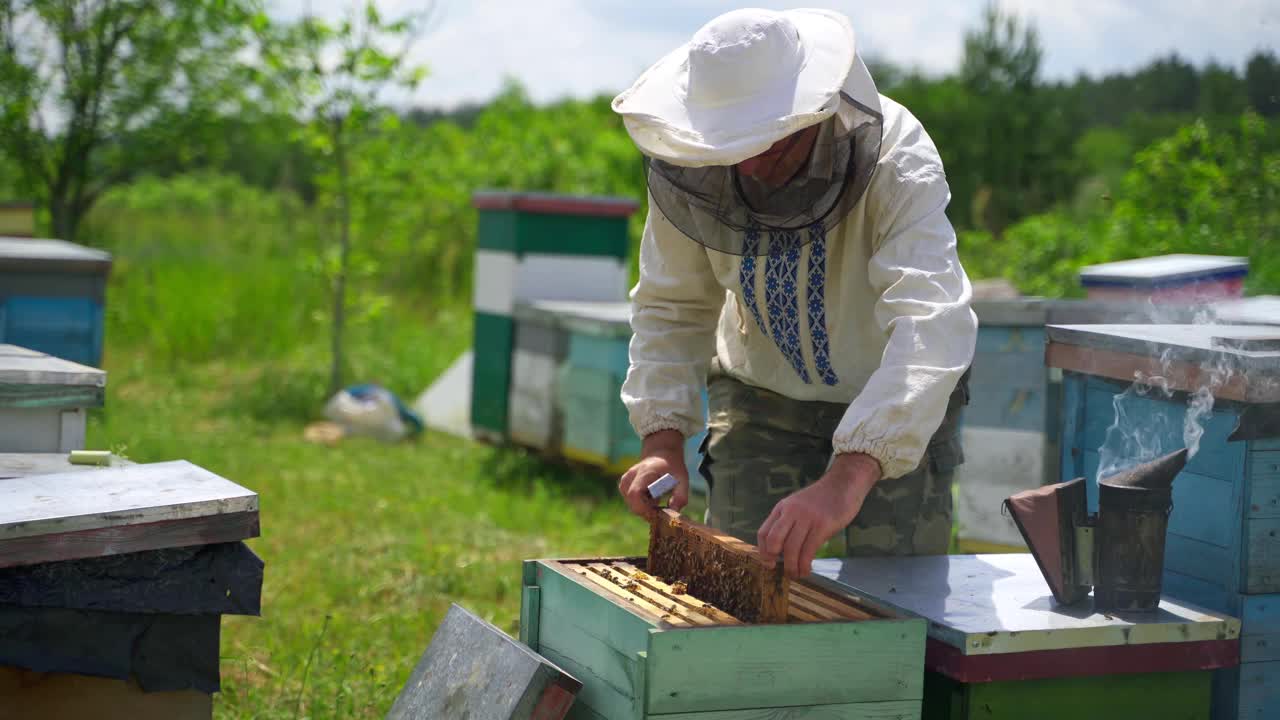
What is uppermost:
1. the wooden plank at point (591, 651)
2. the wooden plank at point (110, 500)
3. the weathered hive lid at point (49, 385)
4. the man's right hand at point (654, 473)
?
the weathered hive lid at point (49, 385)

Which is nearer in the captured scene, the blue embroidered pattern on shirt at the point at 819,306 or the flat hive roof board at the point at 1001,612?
the flat hive roof board at the point at 1001,612

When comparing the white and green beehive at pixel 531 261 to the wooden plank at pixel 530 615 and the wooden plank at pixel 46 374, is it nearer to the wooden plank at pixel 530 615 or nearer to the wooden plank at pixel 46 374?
the wooden plank at pixel 46 374

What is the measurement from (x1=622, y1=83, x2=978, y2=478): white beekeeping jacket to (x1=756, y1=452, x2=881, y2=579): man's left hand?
73 millimetres

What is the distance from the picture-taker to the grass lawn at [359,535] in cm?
295

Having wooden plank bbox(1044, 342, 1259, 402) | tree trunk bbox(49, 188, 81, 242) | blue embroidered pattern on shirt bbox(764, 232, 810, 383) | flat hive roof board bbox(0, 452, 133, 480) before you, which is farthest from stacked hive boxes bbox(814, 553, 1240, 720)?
tree trunk bbox(49, 188, 81, 242)

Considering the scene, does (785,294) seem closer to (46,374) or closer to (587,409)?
(46,374)

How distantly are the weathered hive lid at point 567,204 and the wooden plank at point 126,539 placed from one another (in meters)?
3.60

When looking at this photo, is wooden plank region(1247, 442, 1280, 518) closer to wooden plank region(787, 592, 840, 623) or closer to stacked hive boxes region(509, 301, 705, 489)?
wooden plank region(787, 592, 840, 623)

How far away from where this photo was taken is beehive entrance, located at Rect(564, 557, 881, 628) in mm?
1610

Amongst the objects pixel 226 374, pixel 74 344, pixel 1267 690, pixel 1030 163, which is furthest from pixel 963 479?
pixel 1030 163

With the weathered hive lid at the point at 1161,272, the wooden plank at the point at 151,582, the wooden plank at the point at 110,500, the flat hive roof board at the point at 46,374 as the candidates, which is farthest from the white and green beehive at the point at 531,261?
the wooden plank at the point at 151,582

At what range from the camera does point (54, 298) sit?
16.1ft

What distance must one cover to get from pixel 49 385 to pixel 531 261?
129 inches

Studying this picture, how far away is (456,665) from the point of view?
1822mm
